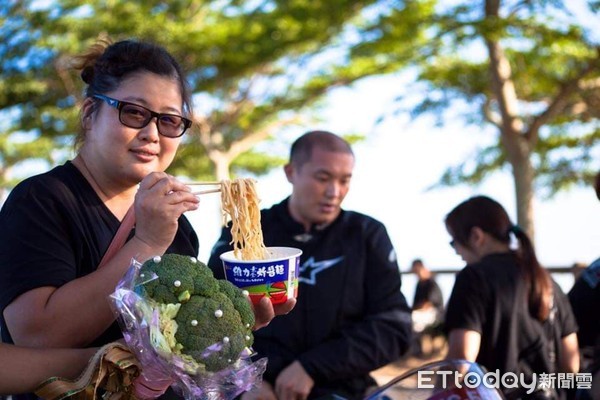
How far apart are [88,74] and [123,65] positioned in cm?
25

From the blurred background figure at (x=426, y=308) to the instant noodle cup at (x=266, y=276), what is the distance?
998 centimetres

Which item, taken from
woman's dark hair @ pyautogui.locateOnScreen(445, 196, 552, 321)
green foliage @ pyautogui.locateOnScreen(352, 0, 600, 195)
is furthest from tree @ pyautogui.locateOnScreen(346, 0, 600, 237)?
woman's dark hair @ pyautogui.locateOnScreen(445, 196, 552, 321)

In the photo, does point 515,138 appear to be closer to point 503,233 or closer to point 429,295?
point 429,295

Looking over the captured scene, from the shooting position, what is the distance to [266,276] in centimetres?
197

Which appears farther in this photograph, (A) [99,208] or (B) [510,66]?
(B) [510,66]

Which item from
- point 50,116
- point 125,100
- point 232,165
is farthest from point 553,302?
point 232,165

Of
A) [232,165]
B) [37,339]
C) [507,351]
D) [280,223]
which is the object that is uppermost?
[232,165]

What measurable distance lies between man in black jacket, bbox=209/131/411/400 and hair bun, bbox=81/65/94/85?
1153 mm

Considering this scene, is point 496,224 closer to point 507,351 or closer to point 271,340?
point 507,351

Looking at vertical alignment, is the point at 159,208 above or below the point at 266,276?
above

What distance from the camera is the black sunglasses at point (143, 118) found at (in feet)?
6.35

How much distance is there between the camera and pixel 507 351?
3611 mm

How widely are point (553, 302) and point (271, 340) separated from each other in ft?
4.78

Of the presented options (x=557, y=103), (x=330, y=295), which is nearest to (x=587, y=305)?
(x=330, y=295)
